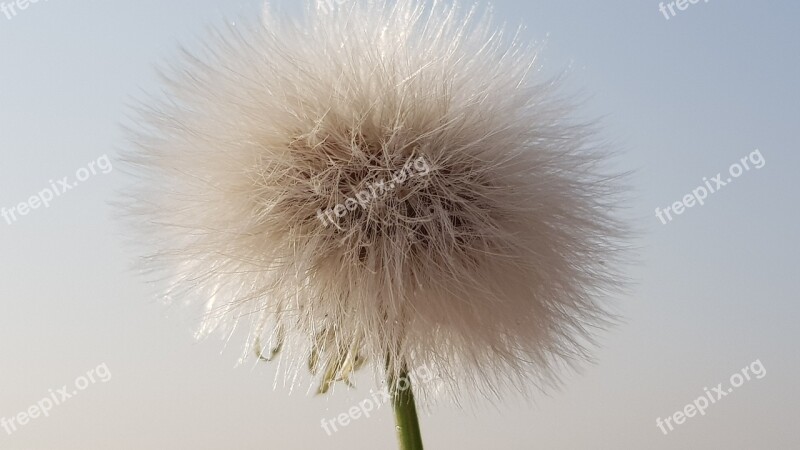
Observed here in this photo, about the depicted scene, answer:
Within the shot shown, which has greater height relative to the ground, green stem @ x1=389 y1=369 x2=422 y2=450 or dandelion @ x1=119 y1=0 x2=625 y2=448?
dandelion @ x1=119 y1=0 x2=625 y2=448

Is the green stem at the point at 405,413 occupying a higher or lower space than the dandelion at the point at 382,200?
lower

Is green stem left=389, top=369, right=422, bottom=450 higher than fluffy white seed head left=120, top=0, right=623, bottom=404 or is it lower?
lower

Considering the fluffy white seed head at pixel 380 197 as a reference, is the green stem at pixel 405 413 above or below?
below

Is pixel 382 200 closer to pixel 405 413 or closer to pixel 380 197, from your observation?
pixel 380 197

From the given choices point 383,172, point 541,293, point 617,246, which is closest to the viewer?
point 383,172

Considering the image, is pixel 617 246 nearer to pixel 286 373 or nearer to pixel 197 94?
pixel 286 373

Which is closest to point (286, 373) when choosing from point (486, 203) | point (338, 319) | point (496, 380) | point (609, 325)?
point (338, 319)
